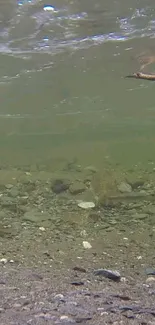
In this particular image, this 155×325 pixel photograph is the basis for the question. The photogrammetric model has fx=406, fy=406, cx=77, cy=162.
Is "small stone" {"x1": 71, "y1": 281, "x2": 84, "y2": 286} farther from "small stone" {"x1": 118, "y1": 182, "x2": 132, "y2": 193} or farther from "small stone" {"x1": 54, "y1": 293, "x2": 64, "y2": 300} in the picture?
"small stone" {"x1": 118, "y1": 182, "x2": 132, "y2": 193}

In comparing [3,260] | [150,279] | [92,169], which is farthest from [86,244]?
[92,169]

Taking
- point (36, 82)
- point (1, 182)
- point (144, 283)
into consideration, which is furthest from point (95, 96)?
point (144, 283)

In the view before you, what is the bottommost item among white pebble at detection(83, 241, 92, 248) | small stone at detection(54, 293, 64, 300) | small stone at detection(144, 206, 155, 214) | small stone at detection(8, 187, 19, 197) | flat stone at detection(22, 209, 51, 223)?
small stone at detection(8, 187, 19, 197)

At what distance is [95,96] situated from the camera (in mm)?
17875

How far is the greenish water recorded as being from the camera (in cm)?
944

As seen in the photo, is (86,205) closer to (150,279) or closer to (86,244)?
(86,244)

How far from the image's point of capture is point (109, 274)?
412cm

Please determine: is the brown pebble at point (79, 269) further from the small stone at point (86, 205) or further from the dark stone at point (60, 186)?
the dark stone at point (60, 186)

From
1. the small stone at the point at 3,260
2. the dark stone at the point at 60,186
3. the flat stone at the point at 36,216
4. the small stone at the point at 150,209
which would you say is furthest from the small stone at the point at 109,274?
the dark stone at the point at 60,186

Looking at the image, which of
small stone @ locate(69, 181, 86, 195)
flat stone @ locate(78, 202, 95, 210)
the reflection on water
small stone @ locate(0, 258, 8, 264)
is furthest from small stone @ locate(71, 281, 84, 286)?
small stone @ locate(69, 181, 86, 195)

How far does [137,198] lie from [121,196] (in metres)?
0.28

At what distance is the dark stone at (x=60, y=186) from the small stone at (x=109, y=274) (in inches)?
136

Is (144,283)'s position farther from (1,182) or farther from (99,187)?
(1,182)

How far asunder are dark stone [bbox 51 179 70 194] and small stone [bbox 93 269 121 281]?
345 cm
